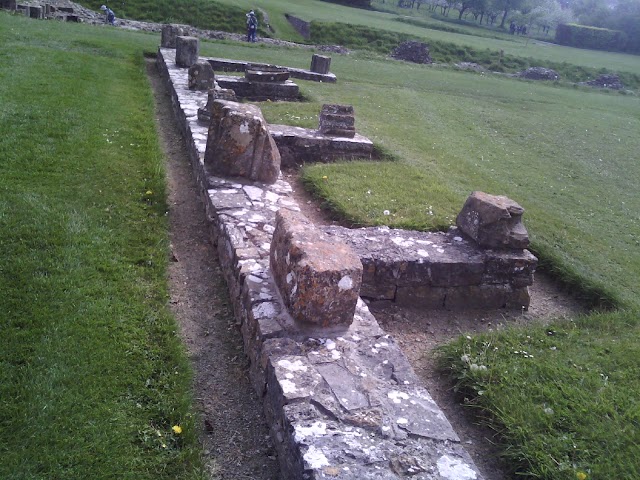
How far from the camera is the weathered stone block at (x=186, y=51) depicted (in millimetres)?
13219

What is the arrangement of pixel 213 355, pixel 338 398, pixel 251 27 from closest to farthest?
pixel 338 398 → pixel 213 355 → pixel 251 27

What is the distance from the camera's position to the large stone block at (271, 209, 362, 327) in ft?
12.0

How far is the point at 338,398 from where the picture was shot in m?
3.17

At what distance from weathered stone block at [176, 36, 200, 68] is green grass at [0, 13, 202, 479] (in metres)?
4.82

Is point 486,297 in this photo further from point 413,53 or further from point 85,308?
point 413,53

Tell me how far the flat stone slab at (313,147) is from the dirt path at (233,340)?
6.49ft

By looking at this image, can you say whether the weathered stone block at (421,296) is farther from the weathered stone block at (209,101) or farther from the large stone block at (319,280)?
the weathered stone block at (209,101)

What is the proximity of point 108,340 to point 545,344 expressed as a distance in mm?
3428

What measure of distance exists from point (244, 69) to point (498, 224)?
1206cm

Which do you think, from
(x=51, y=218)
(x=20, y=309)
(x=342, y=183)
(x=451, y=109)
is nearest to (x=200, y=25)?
(x=451, y=109)

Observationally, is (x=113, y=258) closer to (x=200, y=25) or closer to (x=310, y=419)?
(x=310, y=419)

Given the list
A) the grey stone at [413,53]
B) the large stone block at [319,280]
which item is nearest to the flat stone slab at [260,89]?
the large stone block at [319,280]

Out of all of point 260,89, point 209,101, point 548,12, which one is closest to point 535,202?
point 209,101

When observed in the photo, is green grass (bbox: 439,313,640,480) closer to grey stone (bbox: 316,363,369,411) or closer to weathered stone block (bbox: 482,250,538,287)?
weathered stone block (bbox: 482,250,538,287)
